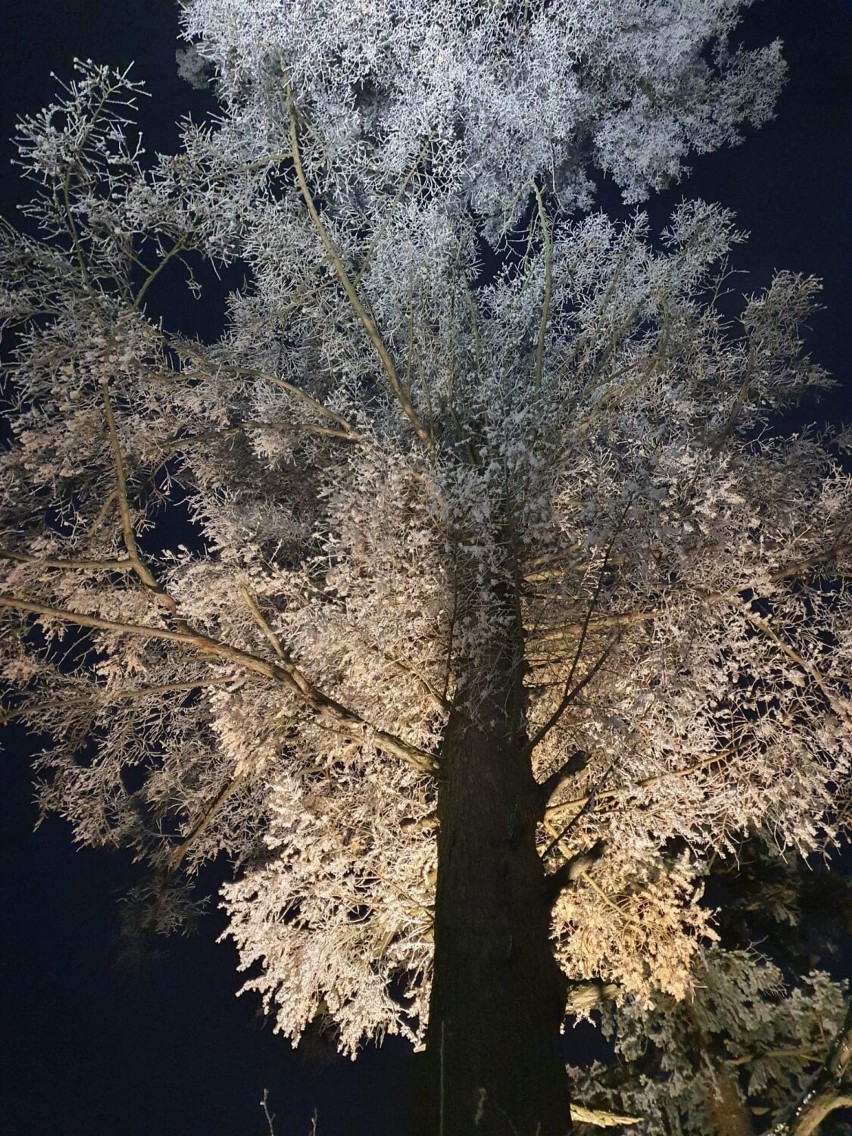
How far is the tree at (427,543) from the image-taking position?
4.06m

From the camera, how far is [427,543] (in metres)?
4.46

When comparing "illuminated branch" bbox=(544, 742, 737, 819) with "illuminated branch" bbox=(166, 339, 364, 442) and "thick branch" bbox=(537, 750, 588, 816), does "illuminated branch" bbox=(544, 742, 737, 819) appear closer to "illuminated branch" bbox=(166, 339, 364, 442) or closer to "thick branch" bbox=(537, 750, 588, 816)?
"thick branch" bbox=(537, 750, 588, 816)

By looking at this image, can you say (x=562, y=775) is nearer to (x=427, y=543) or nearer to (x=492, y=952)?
(x=492, y=952)

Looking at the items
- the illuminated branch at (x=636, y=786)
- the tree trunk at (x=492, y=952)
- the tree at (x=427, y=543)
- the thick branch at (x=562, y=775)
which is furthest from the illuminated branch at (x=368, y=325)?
the illuminated branch at (x=636, y=786)

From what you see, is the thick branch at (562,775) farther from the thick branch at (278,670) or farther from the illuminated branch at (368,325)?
the illuminated branch at (368,325)

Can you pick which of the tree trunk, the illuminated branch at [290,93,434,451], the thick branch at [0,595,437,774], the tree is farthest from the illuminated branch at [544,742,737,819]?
the illuminated branch at [290,93,434,451]

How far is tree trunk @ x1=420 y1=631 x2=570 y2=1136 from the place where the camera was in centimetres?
244

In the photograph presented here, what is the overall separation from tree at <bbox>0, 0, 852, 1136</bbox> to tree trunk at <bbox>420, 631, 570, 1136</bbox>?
2 centimetres

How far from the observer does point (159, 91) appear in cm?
782

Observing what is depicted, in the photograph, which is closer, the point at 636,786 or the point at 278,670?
the point at 278,670

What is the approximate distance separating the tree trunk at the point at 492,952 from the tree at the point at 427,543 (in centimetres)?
2

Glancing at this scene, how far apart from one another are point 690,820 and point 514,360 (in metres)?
4.13

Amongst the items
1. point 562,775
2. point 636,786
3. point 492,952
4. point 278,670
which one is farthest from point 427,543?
point 492,952

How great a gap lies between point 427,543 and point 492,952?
7.41 ft
